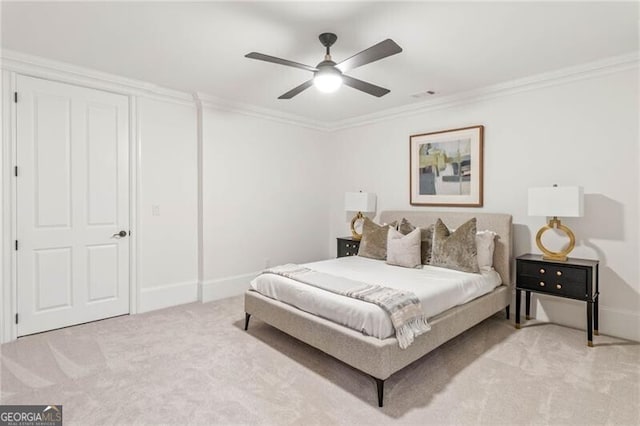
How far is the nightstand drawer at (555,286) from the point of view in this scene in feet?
10.1

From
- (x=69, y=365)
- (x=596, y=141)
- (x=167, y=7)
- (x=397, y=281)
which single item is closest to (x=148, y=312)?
(x=69, y=365)

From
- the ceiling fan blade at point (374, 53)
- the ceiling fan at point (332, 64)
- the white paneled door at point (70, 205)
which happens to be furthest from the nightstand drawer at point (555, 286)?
the white paneled door at point (70, 205)

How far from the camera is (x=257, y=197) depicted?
500 cm

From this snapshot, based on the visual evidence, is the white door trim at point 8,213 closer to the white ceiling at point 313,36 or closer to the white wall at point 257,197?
the white ceiling at point 313,36

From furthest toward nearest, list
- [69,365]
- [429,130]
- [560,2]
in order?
[429,130] → [69,365] → [560,2]

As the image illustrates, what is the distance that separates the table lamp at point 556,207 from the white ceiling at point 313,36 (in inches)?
47.7

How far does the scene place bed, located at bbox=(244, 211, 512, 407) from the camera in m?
2.30

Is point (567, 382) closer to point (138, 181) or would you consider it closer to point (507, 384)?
point (507, 384)

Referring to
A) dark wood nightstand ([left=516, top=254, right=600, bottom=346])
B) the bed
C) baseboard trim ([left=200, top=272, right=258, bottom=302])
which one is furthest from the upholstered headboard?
baseboard trim ([left=200, top=272, right=258, bottom=302])

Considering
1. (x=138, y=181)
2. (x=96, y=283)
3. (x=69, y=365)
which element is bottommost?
(x=69, y=365)

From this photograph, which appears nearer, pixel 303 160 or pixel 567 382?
pixel 567 382

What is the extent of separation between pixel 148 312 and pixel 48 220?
4.62 feet

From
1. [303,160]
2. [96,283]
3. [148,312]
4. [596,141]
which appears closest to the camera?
[596,141]

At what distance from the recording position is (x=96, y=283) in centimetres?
371
